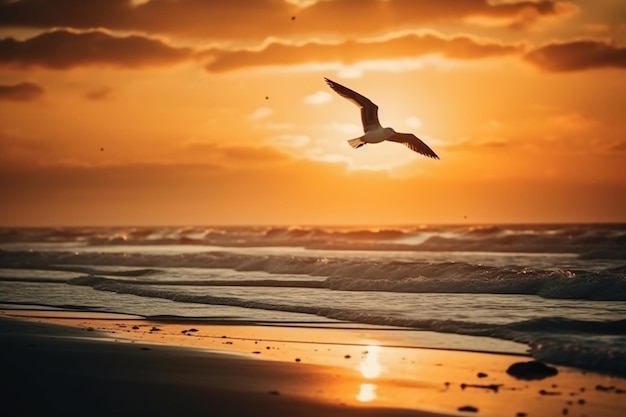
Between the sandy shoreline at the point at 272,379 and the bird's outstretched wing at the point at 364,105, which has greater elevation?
the bird's outstretched wing at the point at 364,105

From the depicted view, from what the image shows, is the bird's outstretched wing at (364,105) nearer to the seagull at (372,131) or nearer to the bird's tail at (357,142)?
the seagull at (372,131)

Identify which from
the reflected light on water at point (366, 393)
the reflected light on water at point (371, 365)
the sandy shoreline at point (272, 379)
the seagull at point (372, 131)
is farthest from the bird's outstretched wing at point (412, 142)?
the reflected light on water at point (366, 393)

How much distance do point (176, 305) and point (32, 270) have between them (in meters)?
18.2

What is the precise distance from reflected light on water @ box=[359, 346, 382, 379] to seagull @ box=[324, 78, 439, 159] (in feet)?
16.8

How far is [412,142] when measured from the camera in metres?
17.2

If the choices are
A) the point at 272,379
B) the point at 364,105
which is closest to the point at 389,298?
the point at 364,105

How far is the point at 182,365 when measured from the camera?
1182 cm

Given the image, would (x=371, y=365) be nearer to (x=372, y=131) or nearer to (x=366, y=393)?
(x=366, y=393)

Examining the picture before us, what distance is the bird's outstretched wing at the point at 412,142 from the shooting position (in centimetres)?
1686

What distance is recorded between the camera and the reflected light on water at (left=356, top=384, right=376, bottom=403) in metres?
9.66

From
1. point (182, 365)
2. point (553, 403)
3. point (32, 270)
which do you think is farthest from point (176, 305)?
point (32, 270)

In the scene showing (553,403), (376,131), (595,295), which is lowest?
(553,403)

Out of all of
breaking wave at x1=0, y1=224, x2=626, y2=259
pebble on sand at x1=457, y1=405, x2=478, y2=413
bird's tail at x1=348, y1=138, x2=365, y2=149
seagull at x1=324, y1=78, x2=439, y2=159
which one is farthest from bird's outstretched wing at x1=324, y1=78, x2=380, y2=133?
breaking wave at x1=0, y1=224, x2=626, y2=259

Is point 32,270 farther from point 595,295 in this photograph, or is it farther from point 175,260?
point 595,295
